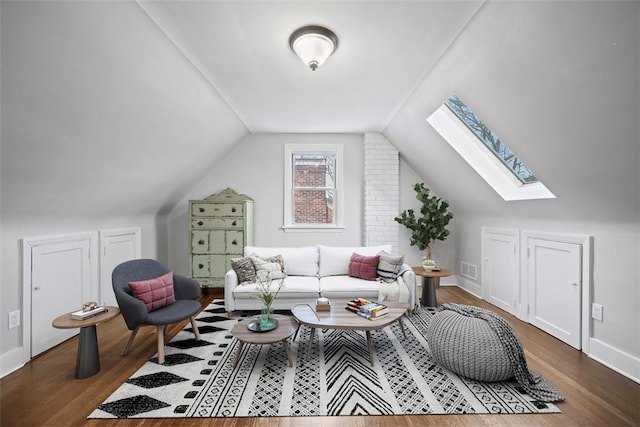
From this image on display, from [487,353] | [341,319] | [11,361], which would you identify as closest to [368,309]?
[341,319]

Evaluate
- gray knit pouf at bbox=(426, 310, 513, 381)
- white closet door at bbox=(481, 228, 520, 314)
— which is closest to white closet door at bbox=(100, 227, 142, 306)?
gray knit pouf at bbox=(426, 310, 513, 381)

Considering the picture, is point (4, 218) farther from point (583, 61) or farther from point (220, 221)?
point (583, 61)

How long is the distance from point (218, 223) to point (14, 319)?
2.31 metres

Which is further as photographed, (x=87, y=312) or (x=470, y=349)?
(x=87, y=312)

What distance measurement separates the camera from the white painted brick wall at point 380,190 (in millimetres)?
4832

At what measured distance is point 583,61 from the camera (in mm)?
1730

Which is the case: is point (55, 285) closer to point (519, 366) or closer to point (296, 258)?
point (296, 258)

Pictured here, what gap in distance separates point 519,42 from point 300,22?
143 cm

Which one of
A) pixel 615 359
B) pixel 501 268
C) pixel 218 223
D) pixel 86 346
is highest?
pixel 218 223

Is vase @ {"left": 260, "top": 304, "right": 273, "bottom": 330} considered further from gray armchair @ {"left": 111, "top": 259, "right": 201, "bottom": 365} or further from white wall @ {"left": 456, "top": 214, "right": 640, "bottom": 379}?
white wall @ {"left": 456, "top": 214, "right": 640, "bottom": 379}

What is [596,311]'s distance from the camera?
257 centimetres

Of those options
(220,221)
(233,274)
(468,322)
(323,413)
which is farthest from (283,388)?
(220,221)

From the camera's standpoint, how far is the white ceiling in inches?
74.9

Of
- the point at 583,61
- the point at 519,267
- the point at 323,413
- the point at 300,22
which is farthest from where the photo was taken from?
the point at 519,267
